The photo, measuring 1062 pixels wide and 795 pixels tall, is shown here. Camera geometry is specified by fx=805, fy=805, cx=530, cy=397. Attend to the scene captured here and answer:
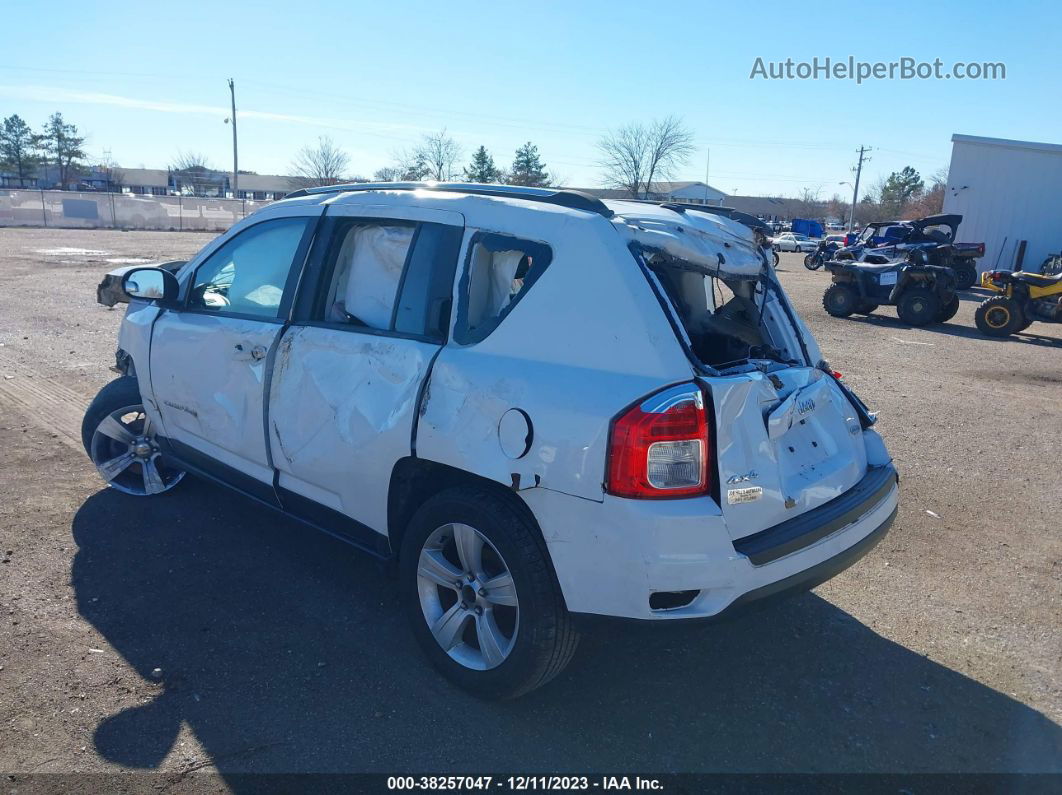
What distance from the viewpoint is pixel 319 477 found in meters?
3.63

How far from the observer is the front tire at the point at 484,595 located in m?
2.81

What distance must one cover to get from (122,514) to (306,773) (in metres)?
2.75

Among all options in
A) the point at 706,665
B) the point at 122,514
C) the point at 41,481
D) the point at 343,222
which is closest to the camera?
the point at 706,665

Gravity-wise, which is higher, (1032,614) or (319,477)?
(319,477)

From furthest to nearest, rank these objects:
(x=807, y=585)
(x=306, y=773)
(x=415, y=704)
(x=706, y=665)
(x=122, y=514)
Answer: (x=122, y=514), (x=706, y=665), (x=415, y=704), (x=807, y=585), (x=306, y=773)

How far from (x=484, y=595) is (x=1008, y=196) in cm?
3174

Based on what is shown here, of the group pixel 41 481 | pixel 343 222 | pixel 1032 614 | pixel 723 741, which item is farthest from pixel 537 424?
pixel 41 481

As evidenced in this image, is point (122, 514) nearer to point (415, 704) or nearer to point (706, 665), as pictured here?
point (415, 704)

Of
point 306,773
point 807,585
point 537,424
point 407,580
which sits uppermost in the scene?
point 537,424

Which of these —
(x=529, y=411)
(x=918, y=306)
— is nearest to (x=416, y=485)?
(x=529, y=411)

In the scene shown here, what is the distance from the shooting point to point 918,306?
53.5ft

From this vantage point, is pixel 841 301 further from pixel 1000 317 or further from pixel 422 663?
pixel 422 663

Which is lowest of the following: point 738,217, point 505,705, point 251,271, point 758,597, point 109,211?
point 505,705

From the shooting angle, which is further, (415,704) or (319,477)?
(319,477)
